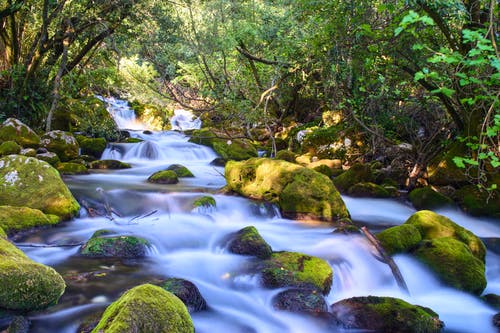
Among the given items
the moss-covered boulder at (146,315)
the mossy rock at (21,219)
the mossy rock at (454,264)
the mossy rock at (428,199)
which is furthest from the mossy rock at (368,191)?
the moss-covered boulder at (146,315)

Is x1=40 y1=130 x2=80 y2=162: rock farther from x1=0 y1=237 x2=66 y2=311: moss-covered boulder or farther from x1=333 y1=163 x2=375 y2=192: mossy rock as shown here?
x1=0 y1=237 x2=66 y2=311: moss-covered boulder

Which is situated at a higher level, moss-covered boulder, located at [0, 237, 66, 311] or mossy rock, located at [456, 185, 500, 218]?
mossy rock, located at [456, 185, 500, 218]

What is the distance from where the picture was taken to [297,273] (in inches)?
185

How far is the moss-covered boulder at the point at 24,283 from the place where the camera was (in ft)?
10.1

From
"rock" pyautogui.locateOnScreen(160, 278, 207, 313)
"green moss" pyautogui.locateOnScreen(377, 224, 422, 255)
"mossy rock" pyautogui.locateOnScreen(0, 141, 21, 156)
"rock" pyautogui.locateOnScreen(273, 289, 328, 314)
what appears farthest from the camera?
"mossy rock" pyautogui.locateOnScreen(0, 141, 21, 156)

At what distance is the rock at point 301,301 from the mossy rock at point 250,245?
89 cm

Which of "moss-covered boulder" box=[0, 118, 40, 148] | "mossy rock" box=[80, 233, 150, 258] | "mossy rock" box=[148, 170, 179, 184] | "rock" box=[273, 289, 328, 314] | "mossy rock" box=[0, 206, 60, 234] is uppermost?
"moss-covered boulder" box=[0, 118, 40, 148]

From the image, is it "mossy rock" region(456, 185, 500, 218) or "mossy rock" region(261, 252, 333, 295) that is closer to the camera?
"mossy rock" region(261, 252, 333, 295)


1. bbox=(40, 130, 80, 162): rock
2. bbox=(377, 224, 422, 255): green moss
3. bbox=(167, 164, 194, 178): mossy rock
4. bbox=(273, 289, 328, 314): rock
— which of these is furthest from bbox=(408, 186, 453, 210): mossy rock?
bbox=(40, 130, 80, 162): rock

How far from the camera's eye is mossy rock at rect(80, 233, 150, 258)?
17.0 feet

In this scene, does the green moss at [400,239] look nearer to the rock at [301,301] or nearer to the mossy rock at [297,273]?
the mossy rock at [297,273]

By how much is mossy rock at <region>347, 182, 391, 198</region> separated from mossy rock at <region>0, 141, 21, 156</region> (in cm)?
862

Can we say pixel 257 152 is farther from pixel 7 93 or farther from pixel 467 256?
pixel 467 256

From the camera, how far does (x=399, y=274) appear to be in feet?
17.1
